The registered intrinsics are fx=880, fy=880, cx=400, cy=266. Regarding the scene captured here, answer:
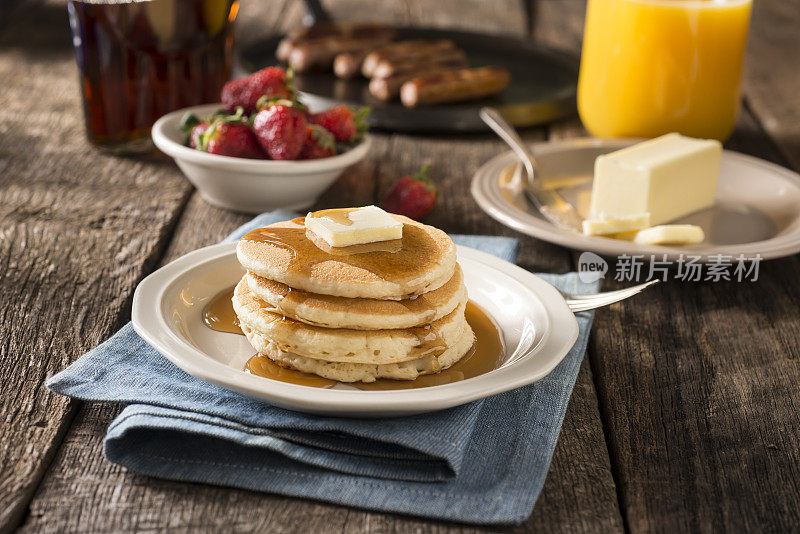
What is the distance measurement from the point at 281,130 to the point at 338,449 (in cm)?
74

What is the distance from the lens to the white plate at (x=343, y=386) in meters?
0.82

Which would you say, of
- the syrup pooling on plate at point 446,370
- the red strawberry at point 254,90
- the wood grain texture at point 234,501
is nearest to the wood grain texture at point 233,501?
the wood grain texture at point 234,501

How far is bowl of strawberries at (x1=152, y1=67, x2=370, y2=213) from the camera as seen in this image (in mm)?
1472

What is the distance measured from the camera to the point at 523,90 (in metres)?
2.20

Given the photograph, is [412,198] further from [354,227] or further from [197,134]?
[354,227]

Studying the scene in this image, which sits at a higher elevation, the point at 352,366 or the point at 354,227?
the point at 354,227

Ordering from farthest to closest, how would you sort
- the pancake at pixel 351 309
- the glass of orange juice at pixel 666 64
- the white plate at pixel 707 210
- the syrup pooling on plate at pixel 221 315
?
the glass of orange juice at pixel 666 64 < the white plate at pixel 707 210 < the syrup pooling on plate at pixel 221 315 < the pancake at pixel 351 309

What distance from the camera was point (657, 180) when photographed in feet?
4.80

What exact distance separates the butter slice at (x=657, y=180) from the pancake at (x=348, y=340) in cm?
60

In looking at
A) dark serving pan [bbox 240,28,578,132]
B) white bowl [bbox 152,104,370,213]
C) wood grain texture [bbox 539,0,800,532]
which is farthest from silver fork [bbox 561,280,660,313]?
dark serving pan [bbox 240,28,578,132]

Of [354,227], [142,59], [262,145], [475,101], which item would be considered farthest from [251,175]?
[475,101]

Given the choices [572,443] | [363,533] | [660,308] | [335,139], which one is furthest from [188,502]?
[335,139]

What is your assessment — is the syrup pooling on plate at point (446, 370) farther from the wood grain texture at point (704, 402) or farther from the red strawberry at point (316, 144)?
the red strawberry at point (316, 144)

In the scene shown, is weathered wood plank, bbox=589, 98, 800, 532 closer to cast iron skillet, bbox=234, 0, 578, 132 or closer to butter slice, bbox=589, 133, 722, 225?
butter slice, bbox=589, 133, 722, 225
